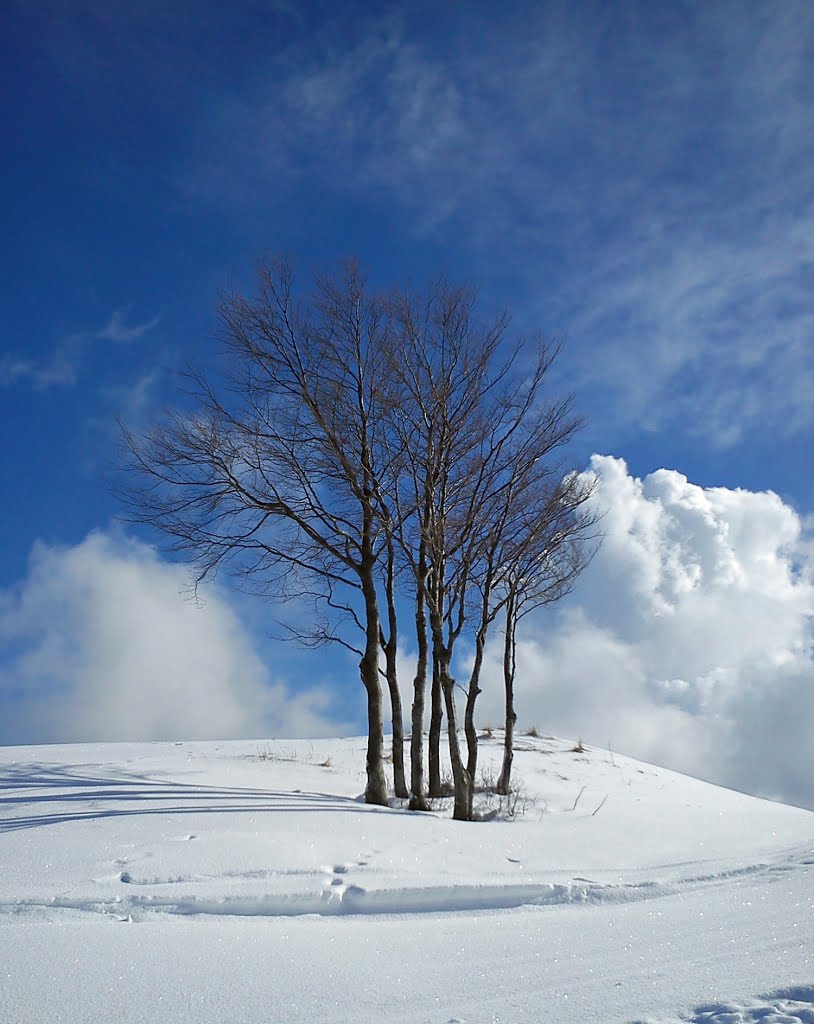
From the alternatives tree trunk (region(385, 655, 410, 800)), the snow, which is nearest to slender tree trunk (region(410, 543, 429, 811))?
tree trunk (region(385, 655, 410, 800))

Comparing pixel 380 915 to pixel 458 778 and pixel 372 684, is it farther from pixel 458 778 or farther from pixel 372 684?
pixel 372 684

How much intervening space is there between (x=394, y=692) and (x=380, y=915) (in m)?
7.52

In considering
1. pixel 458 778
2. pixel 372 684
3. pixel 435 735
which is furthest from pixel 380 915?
pixel 435 735

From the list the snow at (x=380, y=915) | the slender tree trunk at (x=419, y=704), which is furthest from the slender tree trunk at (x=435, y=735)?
the snow at (x=380, y=915)

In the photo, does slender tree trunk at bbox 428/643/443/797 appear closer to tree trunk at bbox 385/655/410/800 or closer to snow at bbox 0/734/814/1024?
tree trunk at bbox 385/655/410/800

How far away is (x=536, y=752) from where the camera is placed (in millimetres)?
18141

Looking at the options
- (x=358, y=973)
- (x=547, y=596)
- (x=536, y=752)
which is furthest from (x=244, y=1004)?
(x=536, y=752)

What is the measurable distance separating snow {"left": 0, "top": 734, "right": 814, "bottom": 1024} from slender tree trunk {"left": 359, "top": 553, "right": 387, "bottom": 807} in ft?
4.65

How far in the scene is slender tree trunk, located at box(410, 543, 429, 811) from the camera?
1115cm

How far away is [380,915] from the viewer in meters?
5.20

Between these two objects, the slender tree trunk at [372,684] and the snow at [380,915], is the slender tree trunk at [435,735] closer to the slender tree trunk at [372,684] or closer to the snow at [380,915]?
the slender tree trunk at [372,684]

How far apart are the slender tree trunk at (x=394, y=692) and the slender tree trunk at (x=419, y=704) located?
0.84ft

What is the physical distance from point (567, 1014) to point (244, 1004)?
4.56 feet

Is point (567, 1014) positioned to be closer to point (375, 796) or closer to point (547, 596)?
point (375, 796)
